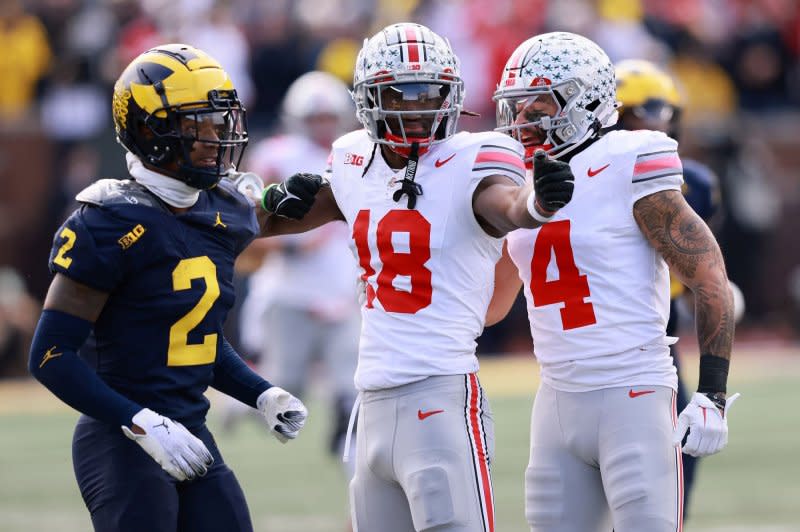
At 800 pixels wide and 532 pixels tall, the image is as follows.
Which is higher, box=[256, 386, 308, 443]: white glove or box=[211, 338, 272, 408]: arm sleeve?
box=[211, 338, 272, 408]: arm sleeve

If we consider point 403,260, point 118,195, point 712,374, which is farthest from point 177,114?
point 712,374

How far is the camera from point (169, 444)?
3.79m

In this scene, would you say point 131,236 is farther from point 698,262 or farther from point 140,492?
point 698,262

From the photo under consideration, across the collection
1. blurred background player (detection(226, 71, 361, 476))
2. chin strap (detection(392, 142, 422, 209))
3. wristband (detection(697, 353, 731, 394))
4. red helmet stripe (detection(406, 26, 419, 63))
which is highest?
red helmet stripe (detection(406, 26, 419, 63))

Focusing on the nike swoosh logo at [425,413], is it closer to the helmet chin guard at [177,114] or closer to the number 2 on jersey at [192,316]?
the number 2 on jersey at [192,316]

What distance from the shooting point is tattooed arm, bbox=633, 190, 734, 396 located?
4.17m

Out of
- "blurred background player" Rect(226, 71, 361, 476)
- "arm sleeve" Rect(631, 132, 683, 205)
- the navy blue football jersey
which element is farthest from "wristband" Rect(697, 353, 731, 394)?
"blurred background player" Rect(226, 71, 361, 476)

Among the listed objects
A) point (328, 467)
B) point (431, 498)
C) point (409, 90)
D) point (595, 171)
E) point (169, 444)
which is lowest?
point (328, 467)

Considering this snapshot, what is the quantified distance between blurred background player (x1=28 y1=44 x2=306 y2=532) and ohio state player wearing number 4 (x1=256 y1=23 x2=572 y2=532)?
37 cm

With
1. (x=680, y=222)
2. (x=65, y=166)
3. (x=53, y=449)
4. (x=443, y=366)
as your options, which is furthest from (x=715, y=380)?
(x=65, y=166)

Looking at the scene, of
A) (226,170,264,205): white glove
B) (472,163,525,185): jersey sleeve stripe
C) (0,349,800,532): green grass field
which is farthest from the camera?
(0,349,800,532): green grass field

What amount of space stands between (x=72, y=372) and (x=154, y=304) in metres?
0.27

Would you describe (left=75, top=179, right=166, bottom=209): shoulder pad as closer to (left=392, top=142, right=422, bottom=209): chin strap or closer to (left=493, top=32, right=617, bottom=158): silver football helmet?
(left=392, top=142, right=422, bottom=209): chin strap

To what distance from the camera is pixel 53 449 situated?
387 inches
